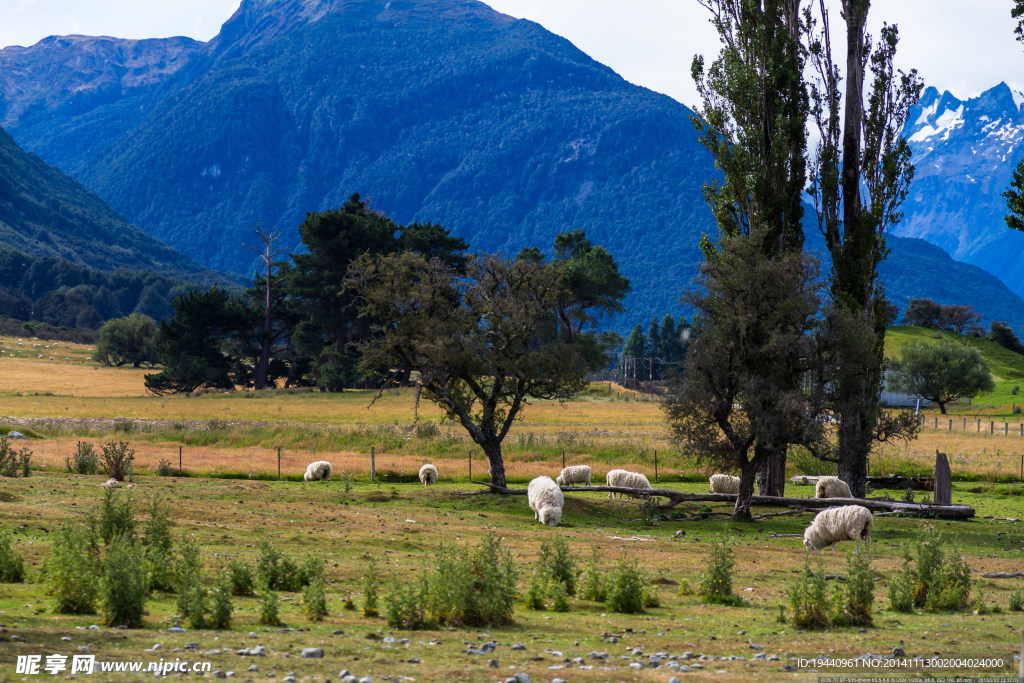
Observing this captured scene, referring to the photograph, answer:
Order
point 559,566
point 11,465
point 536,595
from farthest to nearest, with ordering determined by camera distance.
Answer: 1. point 11,465
2. point 559,566
3. point 536,595

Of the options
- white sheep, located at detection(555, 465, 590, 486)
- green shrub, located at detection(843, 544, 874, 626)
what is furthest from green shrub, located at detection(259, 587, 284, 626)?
white sheep, located at detection(555, 465, 590, 486)

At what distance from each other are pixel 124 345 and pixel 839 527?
398ft

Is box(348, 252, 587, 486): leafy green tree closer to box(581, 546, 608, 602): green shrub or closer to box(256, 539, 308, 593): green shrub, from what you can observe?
box(256, 539, 308, 593): green shrub

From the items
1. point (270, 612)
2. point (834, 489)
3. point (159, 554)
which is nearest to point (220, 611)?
point (270, 612)

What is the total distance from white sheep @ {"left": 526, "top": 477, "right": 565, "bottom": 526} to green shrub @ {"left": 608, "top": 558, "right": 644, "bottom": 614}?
12.7 metres

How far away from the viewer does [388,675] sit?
10.0 metres

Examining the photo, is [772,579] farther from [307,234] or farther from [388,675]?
[307,234]

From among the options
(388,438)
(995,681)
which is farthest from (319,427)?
(995,681)

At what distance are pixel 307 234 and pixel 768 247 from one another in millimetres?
72860

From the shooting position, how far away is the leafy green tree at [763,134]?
3525cm

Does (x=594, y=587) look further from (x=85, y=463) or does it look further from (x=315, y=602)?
(x=85, y=463)

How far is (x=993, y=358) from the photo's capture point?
148250 millimetres

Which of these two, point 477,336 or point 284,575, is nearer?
point 284,575

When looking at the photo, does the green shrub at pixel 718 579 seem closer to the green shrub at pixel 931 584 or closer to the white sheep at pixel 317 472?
the green shrub at pixel 931 584
